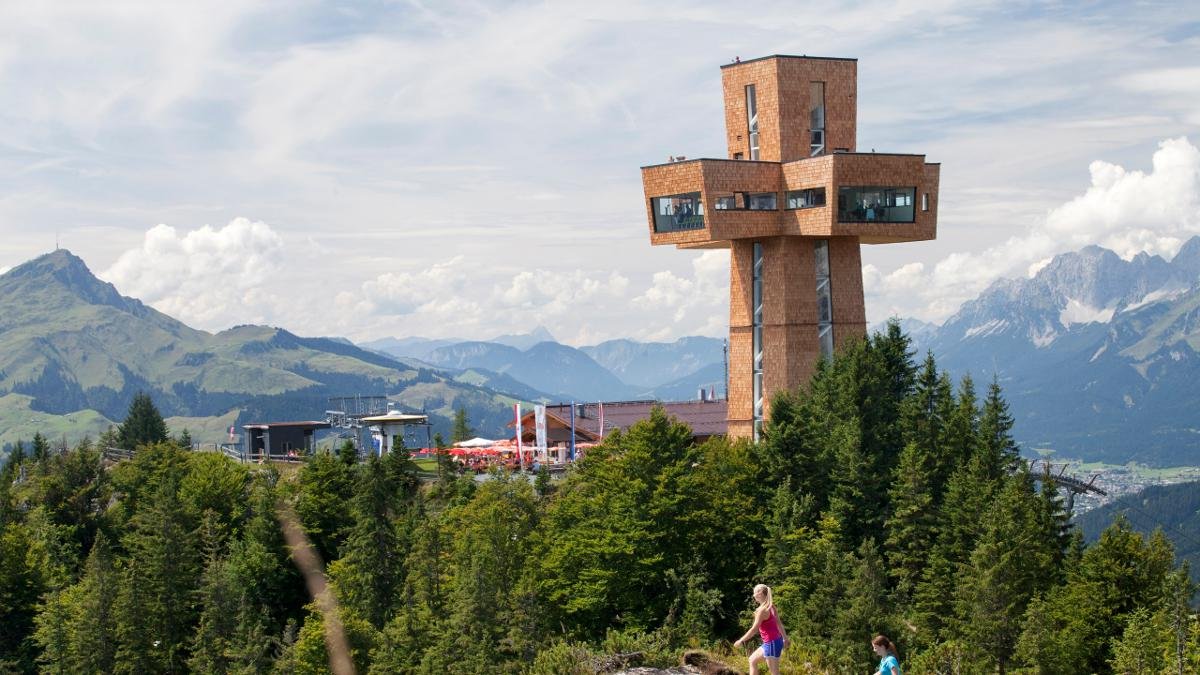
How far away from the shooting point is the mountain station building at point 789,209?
8175 cm

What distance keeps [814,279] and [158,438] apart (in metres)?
83.1

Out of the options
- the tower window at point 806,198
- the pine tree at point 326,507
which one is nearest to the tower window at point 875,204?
the tower window at point 806,198

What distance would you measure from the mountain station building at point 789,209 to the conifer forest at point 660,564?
469 centimetres

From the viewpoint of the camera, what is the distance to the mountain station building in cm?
8175

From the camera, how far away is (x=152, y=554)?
3620 inches

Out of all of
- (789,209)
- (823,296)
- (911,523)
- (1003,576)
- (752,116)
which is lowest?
(1003,576)

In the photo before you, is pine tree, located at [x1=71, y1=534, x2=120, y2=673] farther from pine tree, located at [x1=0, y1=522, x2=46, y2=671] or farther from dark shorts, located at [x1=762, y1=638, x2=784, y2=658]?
dark shorts, located at [x1=762, y1=638, x2=784, y2=658]

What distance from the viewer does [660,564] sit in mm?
66188

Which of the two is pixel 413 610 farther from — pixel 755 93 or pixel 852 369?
pixel 755 93

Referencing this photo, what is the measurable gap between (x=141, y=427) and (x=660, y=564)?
89535 millimetres

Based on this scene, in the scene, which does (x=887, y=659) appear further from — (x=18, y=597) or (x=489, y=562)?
(x=18, y=597)

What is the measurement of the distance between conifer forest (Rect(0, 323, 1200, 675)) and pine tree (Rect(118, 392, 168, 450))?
38.6 meters

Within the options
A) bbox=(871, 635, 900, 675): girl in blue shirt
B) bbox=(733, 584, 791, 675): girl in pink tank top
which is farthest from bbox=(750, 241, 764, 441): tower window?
bbox=(871, 635, 900, 675): girl in blue shirt

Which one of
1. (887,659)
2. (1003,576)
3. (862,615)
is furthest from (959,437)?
(887,659)
